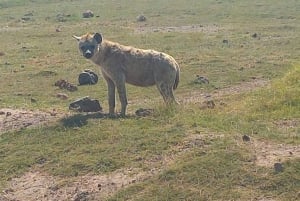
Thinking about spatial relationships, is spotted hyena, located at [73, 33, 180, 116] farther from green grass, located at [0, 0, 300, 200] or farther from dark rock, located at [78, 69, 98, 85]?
dark rock, located at [78, 69, 98, 85]

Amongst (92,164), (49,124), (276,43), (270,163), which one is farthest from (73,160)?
(276,43)

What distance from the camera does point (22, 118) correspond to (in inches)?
455

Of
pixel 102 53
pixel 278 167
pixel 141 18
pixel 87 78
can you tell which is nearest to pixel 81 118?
pixel 102 53

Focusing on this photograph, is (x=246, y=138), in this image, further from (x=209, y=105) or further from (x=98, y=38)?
(x=98, y=38)

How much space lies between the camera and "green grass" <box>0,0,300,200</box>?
26.5ft

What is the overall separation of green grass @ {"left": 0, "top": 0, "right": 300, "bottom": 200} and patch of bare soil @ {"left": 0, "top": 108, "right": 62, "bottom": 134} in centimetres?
38

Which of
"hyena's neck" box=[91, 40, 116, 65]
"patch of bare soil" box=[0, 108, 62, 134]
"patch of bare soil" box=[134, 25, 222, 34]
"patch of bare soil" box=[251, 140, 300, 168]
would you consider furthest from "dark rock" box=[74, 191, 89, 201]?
"patch of bare soil" box=[134, 25, 222, 34]

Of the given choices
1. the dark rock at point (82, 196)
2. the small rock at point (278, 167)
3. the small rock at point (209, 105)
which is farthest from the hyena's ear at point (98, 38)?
the small rock at point (278, 167)

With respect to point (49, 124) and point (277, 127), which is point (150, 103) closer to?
point (49, 124)

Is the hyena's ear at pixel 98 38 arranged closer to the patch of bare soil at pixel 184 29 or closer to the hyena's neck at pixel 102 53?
the hyena's neck at pixel 102 53

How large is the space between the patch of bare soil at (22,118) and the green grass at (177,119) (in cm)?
38

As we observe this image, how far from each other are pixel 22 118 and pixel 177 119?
289 centimetres

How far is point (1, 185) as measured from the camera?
29.4ft

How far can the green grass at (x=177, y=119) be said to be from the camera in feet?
26.5
